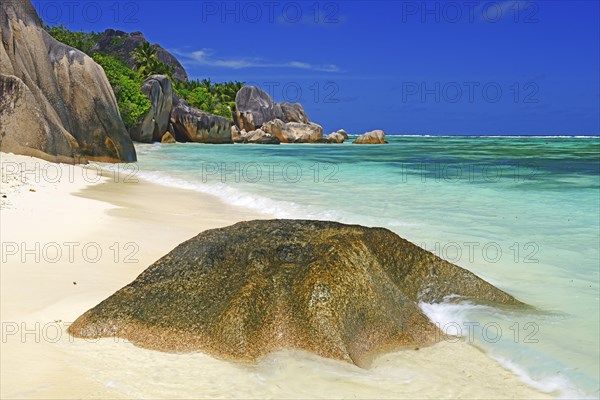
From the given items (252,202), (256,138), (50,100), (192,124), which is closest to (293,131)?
(256,138)

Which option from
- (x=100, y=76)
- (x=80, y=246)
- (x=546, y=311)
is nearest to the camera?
(x=546, y=311)

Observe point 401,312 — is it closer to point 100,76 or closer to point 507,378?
point 507,378

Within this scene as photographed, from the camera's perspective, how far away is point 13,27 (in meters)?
17.8

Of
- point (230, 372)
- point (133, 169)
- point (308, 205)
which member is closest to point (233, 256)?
point (230, 372)

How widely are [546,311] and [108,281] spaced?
3809 mm

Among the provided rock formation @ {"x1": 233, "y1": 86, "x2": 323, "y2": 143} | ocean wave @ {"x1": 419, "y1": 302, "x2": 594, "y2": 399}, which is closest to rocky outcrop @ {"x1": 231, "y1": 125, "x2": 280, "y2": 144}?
rock formation @ {"x1": 233, "y1": 86, "x2": 323, "y2": 143}

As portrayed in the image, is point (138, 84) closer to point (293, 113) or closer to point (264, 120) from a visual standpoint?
point (264, 120)

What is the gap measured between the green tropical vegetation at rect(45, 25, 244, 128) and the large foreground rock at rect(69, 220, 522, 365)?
32846mm

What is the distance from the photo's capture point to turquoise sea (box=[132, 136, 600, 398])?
3906mm

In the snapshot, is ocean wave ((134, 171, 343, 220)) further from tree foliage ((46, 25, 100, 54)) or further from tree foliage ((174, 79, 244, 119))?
tree foliage ((174, 79, 244, 119))

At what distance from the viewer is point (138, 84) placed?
38062 mm

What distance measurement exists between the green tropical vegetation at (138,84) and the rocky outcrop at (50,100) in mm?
14726

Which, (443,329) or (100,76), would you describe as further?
(100,76)

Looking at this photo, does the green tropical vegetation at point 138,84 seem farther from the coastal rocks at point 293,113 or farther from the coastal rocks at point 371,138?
the coastal rocks at point 371,138
